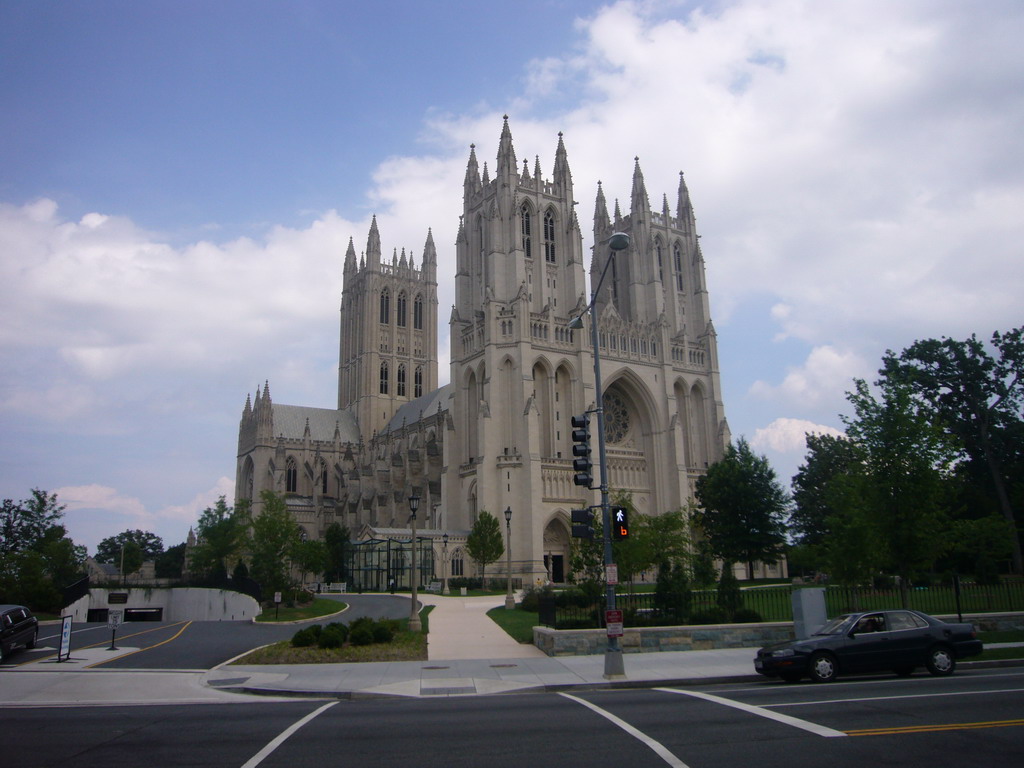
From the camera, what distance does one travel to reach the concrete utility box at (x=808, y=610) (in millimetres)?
18922

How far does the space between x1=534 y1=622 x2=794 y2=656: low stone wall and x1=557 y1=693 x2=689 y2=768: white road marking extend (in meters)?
7.34

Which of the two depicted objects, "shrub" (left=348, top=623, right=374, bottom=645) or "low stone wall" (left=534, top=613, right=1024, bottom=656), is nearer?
"low stone wall" (left=534, top=613, right=1024, bottom=656)

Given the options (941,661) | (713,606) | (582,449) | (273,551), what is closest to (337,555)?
(273,551)

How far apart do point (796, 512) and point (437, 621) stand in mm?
48849

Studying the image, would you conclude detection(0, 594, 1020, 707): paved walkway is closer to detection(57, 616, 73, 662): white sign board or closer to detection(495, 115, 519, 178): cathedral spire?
detection(57, 616, 73, 662): white sign board

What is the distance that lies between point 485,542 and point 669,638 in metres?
35.6

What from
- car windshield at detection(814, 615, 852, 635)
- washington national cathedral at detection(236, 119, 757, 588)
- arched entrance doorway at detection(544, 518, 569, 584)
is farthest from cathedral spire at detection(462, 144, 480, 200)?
car windshield at detection(814, 615, 852, 635)

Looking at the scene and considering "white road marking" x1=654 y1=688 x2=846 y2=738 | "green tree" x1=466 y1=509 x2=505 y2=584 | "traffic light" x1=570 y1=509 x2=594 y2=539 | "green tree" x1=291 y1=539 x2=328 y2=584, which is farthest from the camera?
"green tree" x1=466 y1=509 x2=505 y2=584

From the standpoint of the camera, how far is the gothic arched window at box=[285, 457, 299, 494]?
92.7 metres

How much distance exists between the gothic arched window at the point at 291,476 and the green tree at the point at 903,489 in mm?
78918

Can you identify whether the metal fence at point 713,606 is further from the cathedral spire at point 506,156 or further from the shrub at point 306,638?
the cathedral spire at point 506,156

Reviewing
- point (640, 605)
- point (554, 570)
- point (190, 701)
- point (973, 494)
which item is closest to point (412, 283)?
point (554, 570)

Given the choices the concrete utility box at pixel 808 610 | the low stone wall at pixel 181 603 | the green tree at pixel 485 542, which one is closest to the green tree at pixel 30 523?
the low stone wall at pixel 181 603

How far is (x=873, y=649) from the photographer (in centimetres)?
1484
